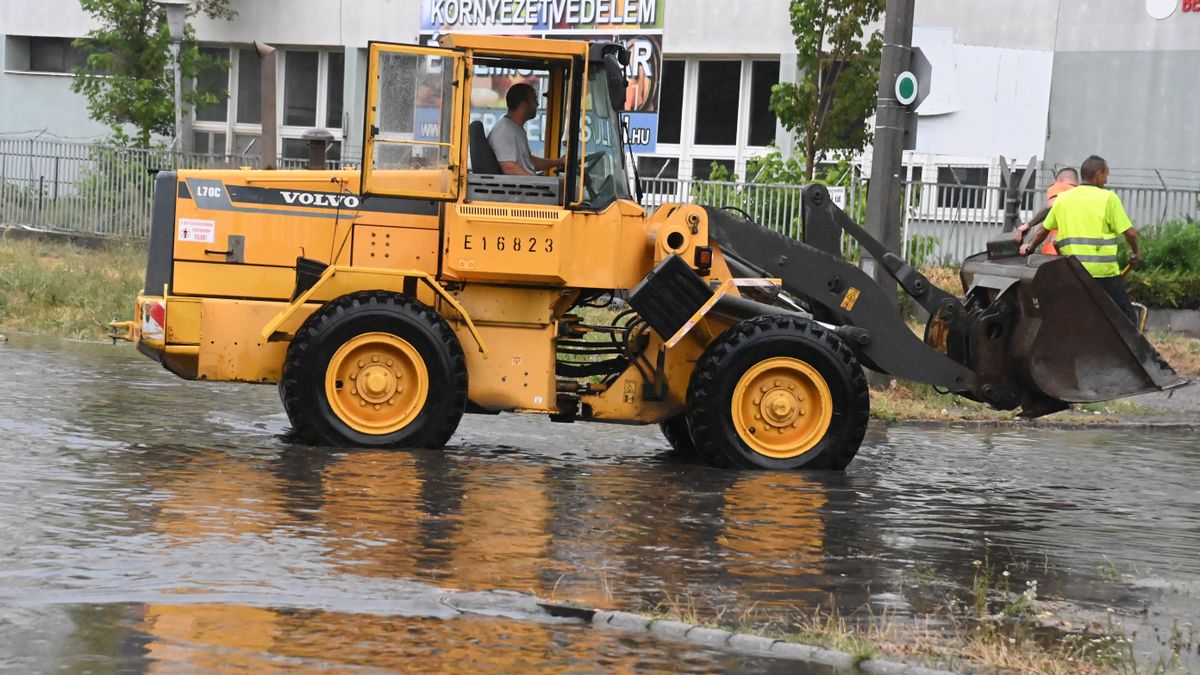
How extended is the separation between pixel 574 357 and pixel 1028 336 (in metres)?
3.17

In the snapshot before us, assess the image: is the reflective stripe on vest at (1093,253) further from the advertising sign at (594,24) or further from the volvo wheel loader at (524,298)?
the advertising sign at (594,24)

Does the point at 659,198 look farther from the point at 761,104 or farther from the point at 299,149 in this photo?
the point at 299,149

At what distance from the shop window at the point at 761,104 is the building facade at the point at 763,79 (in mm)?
24

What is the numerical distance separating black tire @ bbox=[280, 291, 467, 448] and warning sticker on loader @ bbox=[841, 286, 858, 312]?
102 inches

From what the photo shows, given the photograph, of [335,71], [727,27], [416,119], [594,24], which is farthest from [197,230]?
[335,71]

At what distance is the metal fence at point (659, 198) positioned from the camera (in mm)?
23984

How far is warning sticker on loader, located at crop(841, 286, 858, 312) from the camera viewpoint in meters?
11.9

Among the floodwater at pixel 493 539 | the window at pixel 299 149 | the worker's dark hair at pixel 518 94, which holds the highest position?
the window at pixel 299 149

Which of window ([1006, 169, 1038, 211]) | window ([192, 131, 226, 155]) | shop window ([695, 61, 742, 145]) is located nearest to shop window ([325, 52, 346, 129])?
window ([192, 131, 226, 155])

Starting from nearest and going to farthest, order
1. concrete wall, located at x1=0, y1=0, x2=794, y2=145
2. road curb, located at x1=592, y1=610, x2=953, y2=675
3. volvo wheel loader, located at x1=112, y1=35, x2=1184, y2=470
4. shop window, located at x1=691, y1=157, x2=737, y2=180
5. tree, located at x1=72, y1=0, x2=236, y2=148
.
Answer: road curb, located at x1=592, y1=610, x2=953, y2=675 < volvo wheel loader, located at x1=112, y1=35, x2=1184, y2=470 < concrete wall, located at x1=0, y1=0, x2=794, y2=145 < shop window, located at x1=691, y1=157, x2=737, y2=180 < tree, located at x1=72, y1=0, x2=236, y2=148

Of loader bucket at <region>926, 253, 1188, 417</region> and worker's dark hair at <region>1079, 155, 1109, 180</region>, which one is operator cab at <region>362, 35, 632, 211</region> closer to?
loader bucket at <region>926, 253, 1188, 417</region>

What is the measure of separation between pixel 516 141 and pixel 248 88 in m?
24.1

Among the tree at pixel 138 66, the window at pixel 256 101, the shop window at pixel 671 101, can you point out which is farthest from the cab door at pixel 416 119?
the window at pixel 256 101

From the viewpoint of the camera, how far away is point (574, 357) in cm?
1268
